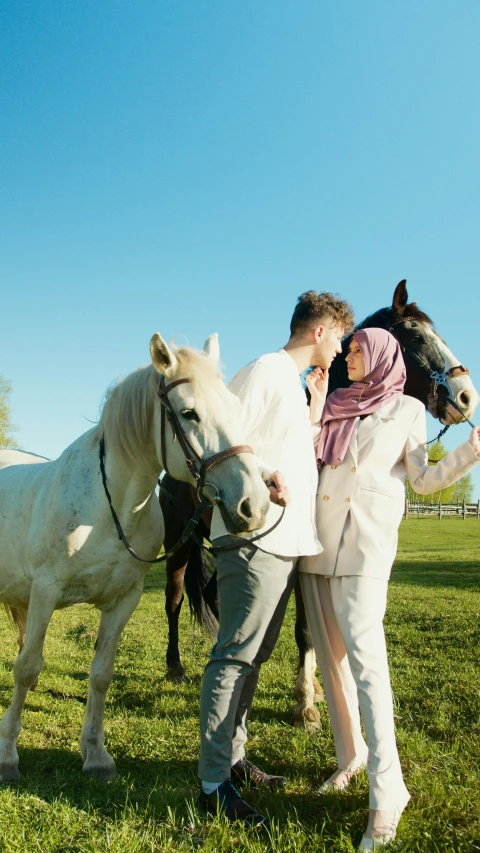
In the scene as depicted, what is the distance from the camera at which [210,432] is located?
2.74 m

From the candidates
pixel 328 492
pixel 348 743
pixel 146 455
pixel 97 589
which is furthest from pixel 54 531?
pixel 348 743

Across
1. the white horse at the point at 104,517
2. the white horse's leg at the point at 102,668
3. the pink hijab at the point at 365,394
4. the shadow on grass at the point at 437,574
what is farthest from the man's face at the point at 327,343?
the shadow on grass at the point at 437,574

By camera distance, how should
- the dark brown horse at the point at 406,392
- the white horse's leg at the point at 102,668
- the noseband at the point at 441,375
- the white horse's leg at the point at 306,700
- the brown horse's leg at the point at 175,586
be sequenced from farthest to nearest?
1. the brown horse's leg at the point at 175,586
2. the noseband at the point at 441,375
3. the dark brown horse at the point at 406,392
4. the white horse's leg at the point at 306,700
5. the white horse's leg at the point at 102,668

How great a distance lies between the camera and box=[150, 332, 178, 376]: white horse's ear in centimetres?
285

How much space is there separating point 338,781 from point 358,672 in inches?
29.3

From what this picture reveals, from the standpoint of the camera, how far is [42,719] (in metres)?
4.29

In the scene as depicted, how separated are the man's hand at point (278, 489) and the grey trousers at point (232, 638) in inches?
10.5

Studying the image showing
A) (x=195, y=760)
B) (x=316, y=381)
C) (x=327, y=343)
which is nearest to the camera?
(x=327, y=343)

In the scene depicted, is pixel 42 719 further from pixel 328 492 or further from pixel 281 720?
pixel 328 492

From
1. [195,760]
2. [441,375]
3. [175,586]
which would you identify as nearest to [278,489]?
[195,760]

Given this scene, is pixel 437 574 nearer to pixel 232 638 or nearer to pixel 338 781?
pixel 338 781

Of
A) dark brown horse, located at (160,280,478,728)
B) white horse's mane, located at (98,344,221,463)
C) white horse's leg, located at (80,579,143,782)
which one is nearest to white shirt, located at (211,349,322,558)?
white horse's mane, located at (98,344,221,463)

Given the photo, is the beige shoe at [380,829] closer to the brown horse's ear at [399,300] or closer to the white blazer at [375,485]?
the white blazer at [375,485]

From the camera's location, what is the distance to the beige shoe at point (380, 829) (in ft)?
7.89
